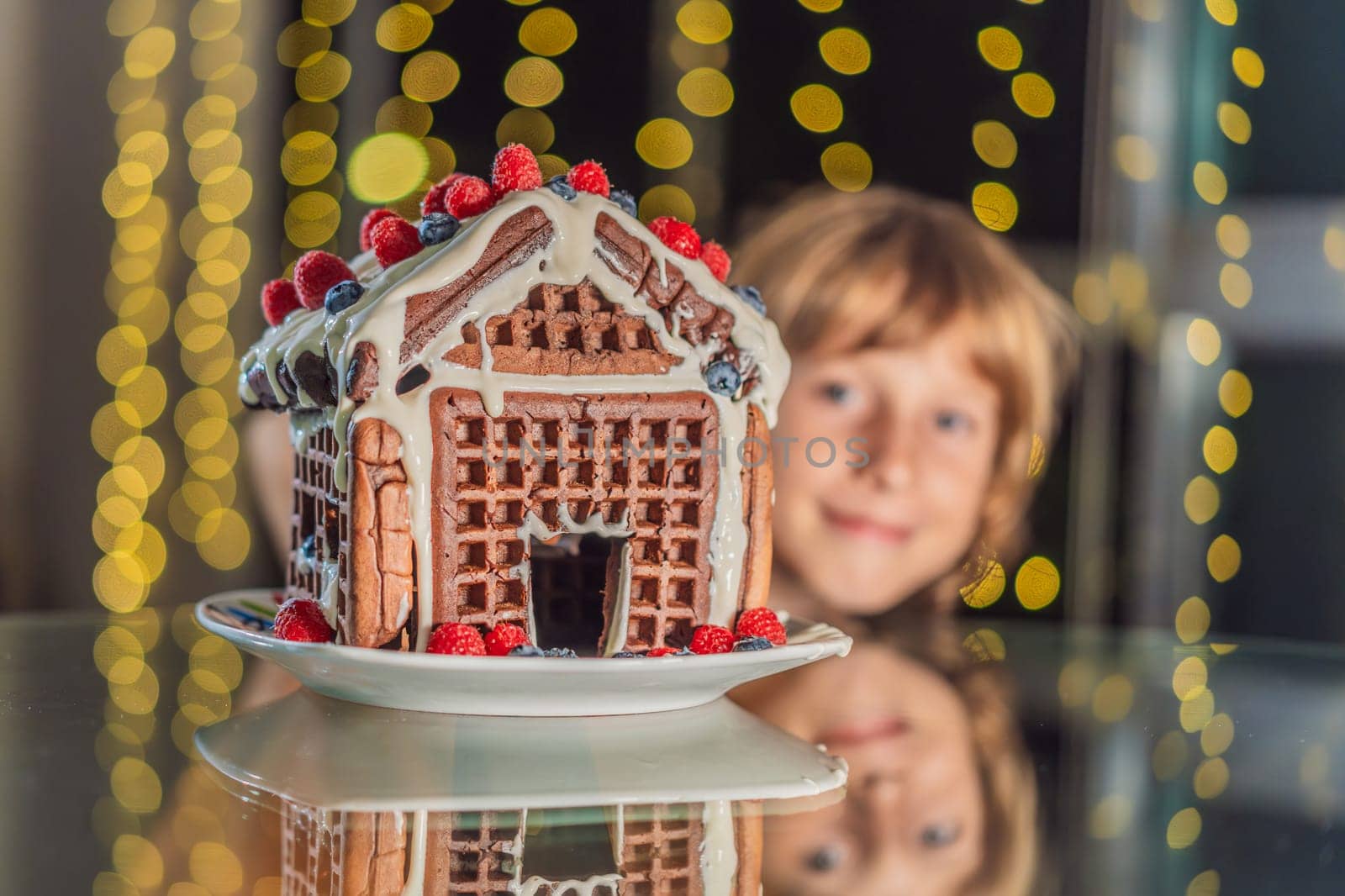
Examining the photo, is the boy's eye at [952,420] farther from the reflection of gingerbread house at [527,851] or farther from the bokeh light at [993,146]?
the reflection of gingerbread house at [527,851]

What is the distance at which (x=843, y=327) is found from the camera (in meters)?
3.42

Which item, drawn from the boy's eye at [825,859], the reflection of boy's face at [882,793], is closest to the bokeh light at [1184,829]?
the reflection of boy's face at [882,793]

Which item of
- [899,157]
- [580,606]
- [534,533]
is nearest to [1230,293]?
[899,157]

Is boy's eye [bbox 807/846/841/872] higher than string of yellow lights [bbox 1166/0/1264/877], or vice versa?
string of yellow lights [bbox 1166/0/1264/877]

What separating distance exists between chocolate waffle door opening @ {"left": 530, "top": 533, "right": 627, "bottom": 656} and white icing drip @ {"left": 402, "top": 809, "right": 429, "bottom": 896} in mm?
992

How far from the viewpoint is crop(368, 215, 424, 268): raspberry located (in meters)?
1.92

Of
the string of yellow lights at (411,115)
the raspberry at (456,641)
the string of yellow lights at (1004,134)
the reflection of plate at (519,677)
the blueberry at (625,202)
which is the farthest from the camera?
the string of yellow lights at (411,115)

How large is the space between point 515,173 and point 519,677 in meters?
0.74

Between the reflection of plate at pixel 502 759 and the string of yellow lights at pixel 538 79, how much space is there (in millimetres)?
2058

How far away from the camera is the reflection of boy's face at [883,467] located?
342 cm

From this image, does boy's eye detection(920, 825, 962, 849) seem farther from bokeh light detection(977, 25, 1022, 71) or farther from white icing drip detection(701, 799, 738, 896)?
bokeh light detection(977, 25, 1022, 71)

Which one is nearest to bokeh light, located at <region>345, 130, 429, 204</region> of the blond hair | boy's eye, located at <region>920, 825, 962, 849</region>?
the blond hair

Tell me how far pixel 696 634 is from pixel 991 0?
2.28m

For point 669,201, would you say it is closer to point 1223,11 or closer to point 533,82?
point 533,82
